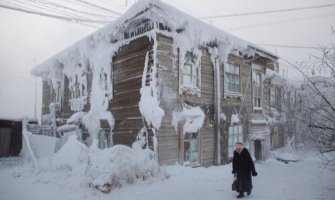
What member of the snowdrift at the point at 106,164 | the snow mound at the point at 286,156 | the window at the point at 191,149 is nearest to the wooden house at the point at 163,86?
the window at the point at 191,149

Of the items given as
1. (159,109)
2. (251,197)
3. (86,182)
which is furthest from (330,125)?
(86,182)

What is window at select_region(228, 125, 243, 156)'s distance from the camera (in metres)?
15.6

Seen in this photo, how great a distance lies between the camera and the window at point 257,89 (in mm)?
18630

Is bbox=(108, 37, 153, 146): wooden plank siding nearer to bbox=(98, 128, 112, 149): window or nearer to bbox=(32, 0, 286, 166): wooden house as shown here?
bbox=(32, 0, 286, 166): wooden house

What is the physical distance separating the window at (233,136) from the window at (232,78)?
1.88 meters

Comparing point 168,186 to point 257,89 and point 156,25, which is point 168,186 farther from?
point 257,89

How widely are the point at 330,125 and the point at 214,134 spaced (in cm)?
707

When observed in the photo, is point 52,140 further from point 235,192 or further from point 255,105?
point 255,105

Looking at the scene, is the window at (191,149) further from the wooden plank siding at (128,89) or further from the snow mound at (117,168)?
the snow mound at (117,168)

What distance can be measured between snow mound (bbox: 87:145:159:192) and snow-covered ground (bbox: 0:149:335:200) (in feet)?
0.64

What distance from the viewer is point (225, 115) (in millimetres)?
15188

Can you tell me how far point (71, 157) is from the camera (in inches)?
466

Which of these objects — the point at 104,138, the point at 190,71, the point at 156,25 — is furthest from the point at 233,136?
the point at 156,25

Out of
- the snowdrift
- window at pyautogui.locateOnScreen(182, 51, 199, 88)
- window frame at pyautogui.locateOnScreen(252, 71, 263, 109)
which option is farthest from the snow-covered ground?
window frame at pyautogui.locateOnScreen(252, 71, 263, 109)
